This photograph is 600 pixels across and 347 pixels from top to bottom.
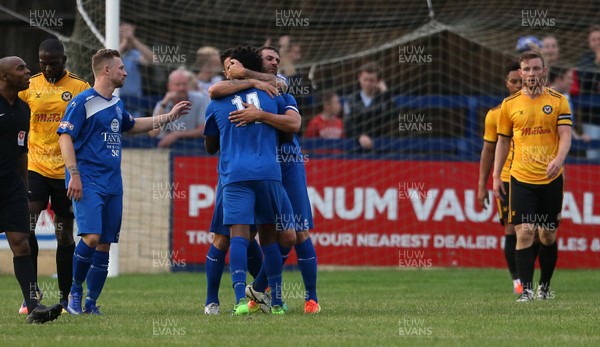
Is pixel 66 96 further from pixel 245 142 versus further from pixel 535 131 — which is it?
pixel 535 131

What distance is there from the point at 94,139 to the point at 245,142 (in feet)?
4.52

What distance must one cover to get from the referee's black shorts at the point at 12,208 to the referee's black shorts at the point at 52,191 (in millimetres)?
1661

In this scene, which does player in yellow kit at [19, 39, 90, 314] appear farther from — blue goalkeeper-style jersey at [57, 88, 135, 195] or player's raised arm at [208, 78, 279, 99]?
player's raised arm at [208, 78, 279, 99]

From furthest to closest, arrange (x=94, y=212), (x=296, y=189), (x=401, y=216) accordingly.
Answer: (x=401, y=216), (x=296, y=189), (x=94, y=212)

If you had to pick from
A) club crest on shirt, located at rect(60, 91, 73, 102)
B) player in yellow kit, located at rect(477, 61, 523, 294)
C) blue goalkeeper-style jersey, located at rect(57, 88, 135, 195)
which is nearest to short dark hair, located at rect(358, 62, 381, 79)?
player in yellow kit, located at rect(477, 61, 523, 294)

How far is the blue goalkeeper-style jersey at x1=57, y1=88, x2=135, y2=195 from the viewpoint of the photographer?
33.0ft

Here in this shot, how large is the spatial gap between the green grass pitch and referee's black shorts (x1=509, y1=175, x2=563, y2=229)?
82cm

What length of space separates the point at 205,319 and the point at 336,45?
9.81 m

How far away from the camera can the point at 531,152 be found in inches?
464

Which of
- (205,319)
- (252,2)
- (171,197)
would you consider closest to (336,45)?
(252,2)

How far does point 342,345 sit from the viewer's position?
25.1ft

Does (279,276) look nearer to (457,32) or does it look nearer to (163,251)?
(163,251)

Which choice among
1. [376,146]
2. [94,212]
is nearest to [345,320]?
[94,212]

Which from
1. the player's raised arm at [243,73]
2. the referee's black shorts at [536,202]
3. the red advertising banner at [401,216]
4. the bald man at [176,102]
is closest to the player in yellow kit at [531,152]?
the referee's black shorts at [536,202]
